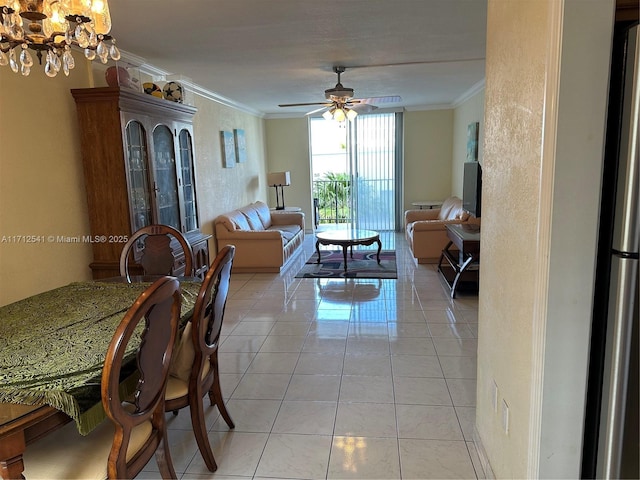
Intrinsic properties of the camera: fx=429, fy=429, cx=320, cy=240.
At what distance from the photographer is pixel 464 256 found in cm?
448

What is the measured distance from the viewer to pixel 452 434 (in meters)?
2.21

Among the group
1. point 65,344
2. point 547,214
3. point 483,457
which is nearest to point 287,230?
point 483,457

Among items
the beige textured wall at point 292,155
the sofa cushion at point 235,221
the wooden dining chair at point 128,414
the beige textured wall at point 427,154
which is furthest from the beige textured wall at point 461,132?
the wooden dining chair at point 128,414

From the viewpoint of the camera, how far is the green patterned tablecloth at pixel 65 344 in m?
1.29

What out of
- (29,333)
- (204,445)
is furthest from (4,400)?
(204,445)

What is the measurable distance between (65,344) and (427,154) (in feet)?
25.3

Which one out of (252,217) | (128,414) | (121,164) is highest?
(121,164)

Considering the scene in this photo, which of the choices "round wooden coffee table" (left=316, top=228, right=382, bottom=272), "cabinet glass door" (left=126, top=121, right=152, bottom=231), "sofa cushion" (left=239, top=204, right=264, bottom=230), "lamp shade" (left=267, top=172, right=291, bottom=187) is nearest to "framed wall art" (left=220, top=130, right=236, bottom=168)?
"sofa cushion" (left=239, top=204, right=264, bottom=230)

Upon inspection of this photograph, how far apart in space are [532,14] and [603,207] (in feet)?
2.07

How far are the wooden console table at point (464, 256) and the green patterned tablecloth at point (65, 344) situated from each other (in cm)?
284

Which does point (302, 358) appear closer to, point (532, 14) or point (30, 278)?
point (30, 278)

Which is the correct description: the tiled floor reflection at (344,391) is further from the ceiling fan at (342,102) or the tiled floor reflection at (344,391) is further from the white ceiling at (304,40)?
the white ceiling at (304,40)

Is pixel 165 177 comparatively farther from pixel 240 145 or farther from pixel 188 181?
pixel 240 145

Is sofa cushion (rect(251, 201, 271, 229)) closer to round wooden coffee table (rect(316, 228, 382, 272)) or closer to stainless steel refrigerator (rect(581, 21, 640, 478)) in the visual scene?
round wooden coffee table (rect(316, 228, 382, 272))
